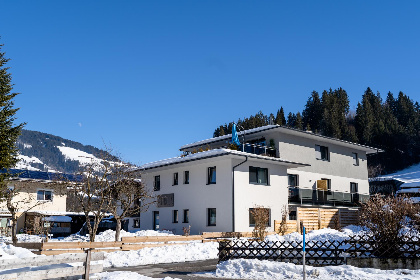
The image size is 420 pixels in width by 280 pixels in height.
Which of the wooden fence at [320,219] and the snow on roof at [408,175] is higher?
the snow on roof at [408,175]

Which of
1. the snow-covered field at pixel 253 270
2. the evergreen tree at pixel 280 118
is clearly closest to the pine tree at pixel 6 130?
the snow-covered field at pixel 253 270

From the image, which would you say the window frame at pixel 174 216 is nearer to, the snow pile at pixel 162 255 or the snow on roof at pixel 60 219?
the snow pile at pixel 162 255

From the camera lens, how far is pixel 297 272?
14.4 meters

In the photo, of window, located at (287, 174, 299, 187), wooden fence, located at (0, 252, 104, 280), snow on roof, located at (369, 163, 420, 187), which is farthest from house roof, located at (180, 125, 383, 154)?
snow on roof, located at (369, 163, 420, 187)

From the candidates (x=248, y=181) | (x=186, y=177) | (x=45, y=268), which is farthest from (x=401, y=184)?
(x=45, y=268)

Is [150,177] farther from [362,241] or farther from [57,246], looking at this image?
[362,241]

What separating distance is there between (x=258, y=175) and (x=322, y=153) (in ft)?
35.5

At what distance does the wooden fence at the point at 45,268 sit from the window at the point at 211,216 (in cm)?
2026

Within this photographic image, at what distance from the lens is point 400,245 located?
15.5 m

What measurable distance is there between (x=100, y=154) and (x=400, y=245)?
1915 cm

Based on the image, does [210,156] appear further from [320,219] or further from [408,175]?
[408,175]

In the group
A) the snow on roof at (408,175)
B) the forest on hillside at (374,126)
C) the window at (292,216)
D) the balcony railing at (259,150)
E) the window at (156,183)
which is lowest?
the window at (292,216)

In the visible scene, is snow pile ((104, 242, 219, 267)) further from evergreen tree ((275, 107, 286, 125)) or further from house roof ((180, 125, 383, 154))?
evergreen tree ((275, 107, 286, 125))

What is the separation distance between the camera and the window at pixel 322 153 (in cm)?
4025
